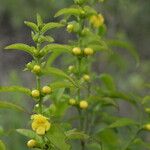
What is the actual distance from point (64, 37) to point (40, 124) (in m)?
5.23

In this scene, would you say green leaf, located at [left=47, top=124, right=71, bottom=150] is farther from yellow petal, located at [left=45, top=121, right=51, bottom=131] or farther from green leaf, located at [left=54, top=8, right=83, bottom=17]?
green leaf, located at [left=54, top=8, right=83, bottom=17]

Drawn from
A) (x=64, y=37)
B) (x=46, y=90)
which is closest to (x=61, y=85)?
(x=46, y=90)

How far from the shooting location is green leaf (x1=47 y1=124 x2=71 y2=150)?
190 cm

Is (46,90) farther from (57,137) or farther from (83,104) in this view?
(83,104)

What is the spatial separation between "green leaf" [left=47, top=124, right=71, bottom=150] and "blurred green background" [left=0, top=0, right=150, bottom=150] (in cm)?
98

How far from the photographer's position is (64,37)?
7105 millimetres

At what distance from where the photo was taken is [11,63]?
8.06 meters

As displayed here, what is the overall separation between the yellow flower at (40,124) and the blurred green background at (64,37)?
98 cm

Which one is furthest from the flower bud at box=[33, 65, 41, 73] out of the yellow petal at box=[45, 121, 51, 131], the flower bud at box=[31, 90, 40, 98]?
the yellow petal at box=[45, 121, 51, 131]

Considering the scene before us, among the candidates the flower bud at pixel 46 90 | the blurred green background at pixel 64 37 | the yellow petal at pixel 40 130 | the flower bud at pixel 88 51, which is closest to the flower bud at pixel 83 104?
the flower bud at pixel 88 51

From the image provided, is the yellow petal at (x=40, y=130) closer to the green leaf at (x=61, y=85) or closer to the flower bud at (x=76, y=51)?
the green leaf at (x=61, y=85)

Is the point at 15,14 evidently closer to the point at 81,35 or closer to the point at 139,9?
the point at 139,9

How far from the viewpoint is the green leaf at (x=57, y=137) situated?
1.90 meters

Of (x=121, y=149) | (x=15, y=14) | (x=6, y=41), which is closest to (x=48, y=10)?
(x=15, y=14)
